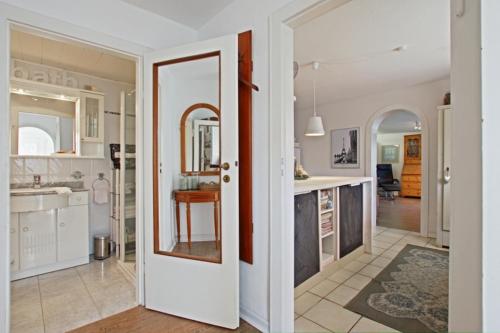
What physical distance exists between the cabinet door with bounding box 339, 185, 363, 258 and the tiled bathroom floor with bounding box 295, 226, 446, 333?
0.68 ft

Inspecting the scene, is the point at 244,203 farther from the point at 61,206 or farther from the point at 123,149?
the point at 61,206

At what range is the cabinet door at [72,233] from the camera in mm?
2609

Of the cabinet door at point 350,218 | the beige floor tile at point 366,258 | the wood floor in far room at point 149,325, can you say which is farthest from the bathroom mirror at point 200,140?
the beige floor tile at point 366,258

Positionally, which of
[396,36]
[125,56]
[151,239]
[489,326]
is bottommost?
[151,239]

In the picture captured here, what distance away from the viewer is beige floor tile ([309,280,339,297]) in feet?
6.97

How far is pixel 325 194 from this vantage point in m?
2.37

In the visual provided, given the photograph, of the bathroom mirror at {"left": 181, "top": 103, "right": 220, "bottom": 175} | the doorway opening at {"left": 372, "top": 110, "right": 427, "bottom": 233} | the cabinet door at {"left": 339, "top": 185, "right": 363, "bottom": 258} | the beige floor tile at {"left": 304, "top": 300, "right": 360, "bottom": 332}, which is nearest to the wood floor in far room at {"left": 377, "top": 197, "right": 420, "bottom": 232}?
the doorway opening at {"left": 372, "top": 110, "right": 427, "bottom": 233}

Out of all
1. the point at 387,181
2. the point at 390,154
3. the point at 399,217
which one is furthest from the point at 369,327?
the point at 390,154

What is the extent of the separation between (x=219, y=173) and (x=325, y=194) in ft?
3.88

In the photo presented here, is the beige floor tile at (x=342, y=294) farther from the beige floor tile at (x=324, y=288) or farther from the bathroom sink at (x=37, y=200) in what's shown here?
the bathroom sink at (x=37, y=200)

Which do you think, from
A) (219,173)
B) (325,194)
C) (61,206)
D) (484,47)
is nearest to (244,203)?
(219,173)

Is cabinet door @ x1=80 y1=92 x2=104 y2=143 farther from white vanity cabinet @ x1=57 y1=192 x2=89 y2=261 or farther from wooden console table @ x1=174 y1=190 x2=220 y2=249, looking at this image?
wooden console table @ x1=174 y1=190 x2=220 y2=249

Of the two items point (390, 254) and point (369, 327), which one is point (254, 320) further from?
point (390, 254)

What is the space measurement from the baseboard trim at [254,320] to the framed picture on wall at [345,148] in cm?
372
